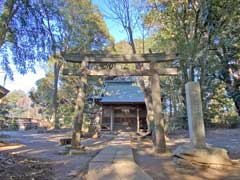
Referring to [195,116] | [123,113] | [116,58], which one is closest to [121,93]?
[123,113]

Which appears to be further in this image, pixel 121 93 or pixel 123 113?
pixel 121 93

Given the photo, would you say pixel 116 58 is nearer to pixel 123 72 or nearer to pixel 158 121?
pixel 123 72

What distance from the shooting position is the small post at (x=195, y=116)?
6676 millimetres

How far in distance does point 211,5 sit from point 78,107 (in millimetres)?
8667

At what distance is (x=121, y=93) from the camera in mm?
24125

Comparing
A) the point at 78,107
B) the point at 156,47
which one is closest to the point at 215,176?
the point at 78,107

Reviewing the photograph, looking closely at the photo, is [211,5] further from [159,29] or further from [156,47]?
[156,47]

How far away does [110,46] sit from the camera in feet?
89.1

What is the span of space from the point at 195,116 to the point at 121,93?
17.3m

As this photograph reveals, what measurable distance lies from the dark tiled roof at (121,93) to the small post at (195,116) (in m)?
14.6

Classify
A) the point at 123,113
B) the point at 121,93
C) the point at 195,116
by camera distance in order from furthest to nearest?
1. the point at 121,93
2. the point at 123,113
3. the point at 195,116

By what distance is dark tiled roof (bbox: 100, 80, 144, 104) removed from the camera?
22.3 metres

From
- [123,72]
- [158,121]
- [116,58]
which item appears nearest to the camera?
[158,121]

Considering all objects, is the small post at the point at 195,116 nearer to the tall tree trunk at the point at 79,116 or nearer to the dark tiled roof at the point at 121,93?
the tall tree trunk at the point at 79,116
